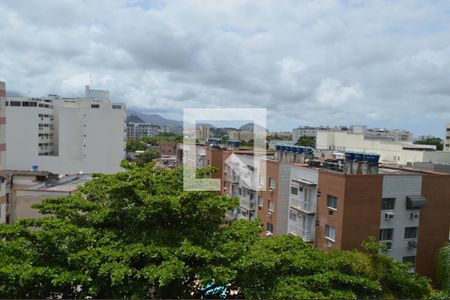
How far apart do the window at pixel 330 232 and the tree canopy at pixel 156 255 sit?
352 cm

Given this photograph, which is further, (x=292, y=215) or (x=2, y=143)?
(x=292, y=215)

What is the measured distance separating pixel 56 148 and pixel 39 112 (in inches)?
101

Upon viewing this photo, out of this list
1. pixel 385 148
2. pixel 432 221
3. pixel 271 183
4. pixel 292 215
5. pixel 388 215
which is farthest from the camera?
pixel 385 148

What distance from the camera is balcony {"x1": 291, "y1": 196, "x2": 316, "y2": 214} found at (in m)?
8.41

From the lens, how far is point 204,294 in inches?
136

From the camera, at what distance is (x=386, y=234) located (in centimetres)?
785

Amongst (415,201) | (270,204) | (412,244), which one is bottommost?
(412,244)

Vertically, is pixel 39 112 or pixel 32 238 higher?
pixel 39 112

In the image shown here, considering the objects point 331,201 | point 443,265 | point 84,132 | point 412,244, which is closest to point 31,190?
point 331,201

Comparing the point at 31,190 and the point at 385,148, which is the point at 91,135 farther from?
the point at 385,148

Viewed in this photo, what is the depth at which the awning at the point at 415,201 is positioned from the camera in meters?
7.85

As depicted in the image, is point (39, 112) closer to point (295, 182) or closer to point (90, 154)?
point (90, 154)

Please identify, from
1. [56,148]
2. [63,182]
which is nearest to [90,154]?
[56,148]

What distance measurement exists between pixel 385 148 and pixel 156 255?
1549 centimetres
